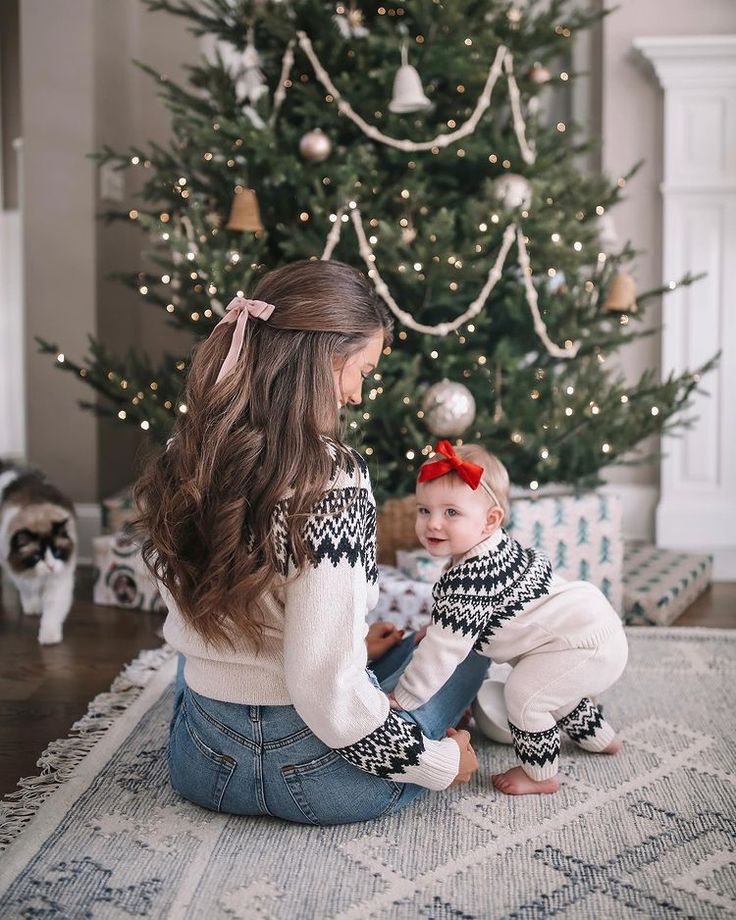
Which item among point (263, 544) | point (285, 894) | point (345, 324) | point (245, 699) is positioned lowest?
point (285, 894)

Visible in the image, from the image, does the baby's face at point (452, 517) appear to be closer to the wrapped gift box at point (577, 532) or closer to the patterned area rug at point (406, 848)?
the patterned area rug at point (406, 848)

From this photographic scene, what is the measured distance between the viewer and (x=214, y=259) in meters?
2.75

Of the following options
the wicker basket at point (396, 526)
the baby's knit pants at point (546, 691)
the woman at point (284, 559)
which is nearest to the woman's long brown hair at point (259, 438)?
the woman at point (284, 559)

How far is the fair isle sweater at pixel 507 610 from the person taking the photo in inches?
66.3

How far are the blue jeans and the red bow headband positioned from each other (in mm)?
355

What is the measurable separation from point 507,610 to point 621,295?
1.58m

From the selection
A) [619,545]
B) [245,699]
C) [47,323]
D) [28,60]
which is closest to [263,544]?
[245,699]

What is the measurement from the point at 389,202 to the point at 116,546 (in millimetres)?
1301

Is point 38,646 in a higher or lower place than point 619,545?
lower

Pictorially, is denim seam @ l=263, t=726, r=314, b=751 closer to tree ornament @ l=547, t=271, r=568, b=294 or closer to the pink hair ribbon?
the pink hair ribbon

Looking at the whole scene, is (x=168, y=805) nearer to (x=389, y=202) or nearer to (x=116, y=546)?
(x=116, y=546)

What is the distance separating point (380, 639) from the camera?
188 cm

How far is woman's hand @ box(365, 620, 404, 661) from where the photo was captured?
187 cm

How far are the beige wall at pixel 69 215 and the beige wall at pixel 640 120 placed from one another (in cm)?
185
